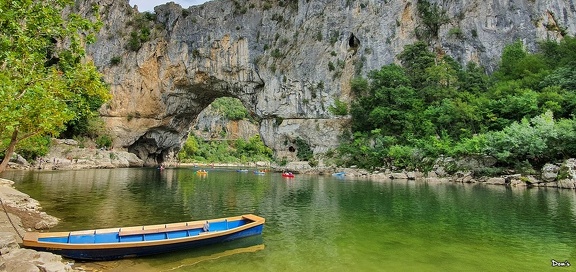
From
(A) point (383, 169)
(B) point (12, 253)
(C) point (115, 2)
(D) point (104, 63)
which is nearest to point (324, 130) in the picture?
(A) point (383, 169)

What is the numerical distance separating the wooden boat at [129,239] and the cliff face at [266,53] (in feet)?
110

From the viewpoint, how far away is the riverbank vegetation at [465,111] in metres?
24.3

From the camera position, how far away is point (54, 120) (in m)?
8.44

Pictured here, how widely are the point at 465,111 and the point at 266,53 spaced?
25.8 m

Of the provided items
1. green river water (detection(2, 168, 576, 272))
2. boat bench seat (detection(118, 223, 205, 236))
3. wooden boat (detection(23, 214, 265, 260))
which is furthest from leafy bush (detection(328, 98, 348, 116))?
boat bench seat (detection(118, 223, 205, 236))

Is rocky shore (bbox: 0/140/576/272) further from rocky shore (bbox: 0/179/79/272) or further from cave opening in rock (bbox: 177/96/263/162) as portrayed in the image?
cave opening in rock (bbox: 177/96/263/162)

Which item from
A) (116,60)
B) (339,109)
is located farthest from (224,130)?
(339,109)

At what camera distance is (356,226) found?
1067 centimetres

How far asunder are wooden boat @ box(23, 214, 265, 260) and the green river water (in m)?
0.21

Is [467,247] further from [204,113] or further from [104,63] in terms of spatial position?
[204,113]

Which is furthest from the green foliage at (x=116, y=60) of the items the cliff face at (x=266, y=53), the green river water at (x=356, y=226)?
the green river water at (x=356, y=226)

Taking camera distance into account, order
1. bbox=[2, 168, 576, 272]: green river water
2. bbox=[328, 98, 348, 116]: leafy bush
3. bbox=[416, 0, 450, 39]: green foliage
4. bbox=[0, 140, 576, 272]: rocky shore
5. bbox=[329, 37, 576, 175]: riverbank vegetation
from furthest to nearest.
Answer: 1. bbox=[416, 0, 450, 39]: green foliage
2. bbox=[328, 98, 348, 116]: leafy bush
3. bbox=[329, 37, 576, 175]: riverbank vegetation
4. bbox=[2, 168, 576, 272]: green river water
5. bbox=[0, 140, 576, 272]: rocky shore

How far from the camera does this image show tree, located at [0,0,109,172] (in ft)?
23.7

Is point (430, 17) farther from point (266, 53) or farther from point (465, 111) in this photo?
point (266, 53)
